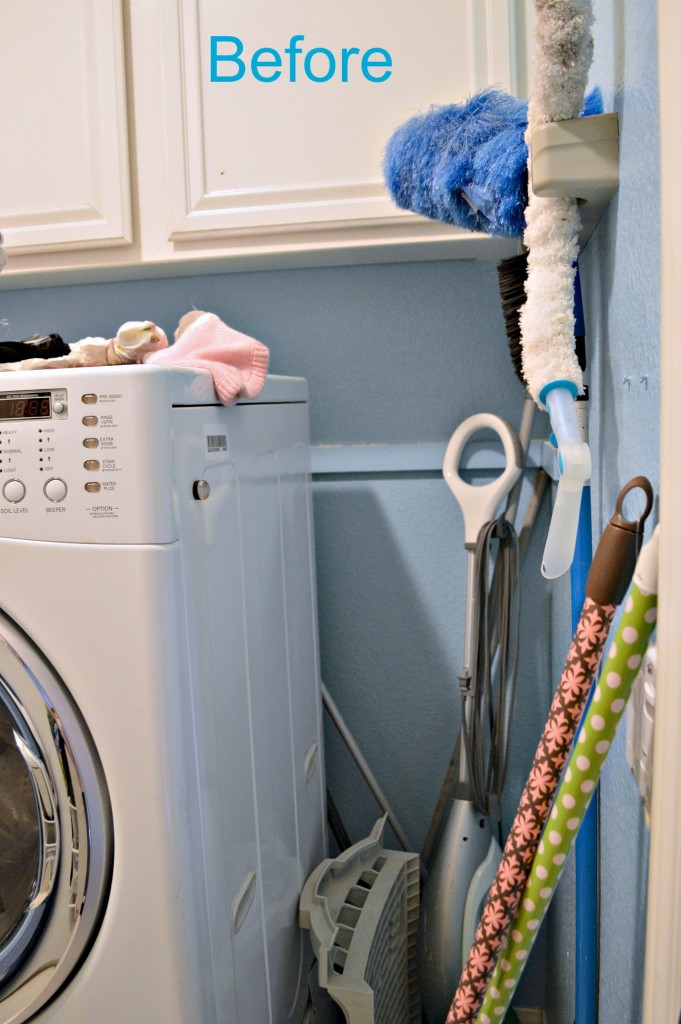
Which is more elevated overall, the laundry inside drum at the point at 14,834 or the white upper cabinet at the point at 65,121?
the white upper cabinet at the point at 65,121

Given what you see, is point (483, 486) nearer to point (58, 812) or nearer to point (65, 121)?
point (58, 812)

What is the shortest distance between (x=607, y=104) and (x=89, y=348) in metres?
0.61

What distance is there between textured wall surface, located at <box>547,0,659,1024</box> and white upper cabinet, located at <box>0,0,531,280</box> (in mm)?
413

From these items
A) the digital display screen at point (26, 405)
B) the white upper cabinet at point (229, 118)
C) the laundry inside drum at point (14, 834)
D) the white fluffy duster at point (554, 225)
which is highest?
the white upper cabinet at point (229, 118)

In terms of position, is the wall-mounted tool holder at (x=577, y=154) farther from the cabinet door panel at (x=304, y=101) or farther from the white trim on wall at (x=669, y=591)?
the cabinet door panel at (x=304, y=101)

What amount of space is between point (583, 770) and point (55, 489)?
1.77ft

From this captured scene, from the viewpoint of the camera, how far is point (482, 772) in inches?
48.5

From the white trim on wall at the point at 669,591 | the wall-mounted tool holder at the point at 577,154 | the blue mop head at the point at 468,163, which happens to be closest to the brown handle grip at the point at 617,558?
the white trim on wall at the point at 669,591

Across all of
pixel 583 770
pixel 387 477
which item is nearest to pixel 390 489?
pixel 387 477

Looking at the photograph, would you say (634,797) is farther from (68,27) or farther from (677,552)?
(68,27)

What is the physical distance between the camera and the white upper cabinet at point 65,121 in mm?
1280

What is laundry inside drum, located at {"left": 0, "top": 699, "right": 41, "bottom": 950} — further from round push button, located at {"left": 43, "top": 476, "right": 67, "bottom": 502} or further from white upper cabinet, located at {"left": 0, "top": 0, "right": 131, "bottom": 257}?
white upper cabinet, located at {"left": 0, "top": 0, "right": 131, "bottom": 257}

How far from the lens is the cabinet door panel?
1.23 meters

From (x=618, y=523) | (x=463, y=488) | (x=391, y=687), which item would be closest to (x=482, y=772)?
(x=391, y=687)
